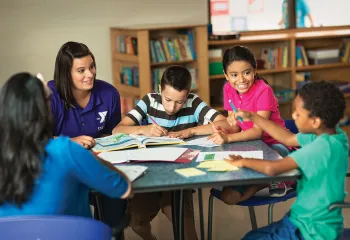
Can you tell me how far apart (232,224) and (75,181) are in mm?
2156

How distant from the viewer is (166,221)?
425 cm

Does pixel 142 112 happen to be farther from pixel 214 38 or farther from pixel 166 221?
pixel 214 38

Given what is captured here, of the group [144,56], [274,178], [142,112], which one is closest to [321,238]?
[274,178]

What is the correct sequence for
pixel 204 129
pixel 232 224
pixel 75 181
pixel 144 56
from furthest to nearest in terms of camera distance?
pixel 144 56
pixel 232 224
pixel 204 129
pixel 75 181

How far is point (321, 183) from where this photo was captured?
2.44 metres

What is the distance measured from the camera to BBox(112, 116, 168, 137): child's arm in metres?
3.22

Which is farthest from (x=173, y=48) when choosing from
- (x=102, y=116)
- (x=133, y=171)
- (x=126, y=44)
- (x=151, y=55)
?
(x=133, y=171)

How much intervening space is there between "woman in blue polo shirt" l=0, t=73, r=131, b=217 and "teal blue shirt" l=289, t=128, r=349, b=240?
0.80 meters

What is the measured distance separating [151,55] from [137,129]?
8.45 feet

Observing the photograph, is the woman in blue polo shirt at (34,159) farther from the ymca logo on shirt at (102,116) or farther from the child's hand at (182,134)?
the ymca logo on shirt at (102,116)

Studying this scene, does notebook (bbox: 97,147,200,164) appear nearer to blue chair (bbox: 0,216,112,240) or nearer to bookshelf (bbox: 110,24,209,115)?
blue chair (bbox: 0,216,112,240)

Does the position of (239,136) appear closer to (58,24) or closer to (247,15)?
(58,24)

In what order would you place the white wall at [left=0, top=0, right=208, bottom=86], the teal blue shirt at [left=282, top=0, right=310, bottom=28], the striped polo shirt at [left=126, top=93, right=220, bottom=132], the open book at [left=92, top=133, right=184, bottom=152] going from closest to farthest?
the open book at [left=92, top=133, right=184, bottom=152] < the striped polo shirt at [left=126, top=93, right=220, bottom=132] < the white wall at [left=0, top=0, right=208, bottom=86] < the teal blue shirt at [left=282, top=0, right=310, bottom=28]

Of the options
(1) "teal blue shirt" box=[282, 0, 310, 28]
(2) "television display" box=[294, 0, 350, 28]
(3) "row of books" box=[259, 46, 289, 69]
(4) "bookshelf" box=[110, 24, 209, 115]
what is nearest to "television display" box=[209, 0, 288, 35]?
(1) "teal blue shirt" box=[282, 0, 310, 28]
